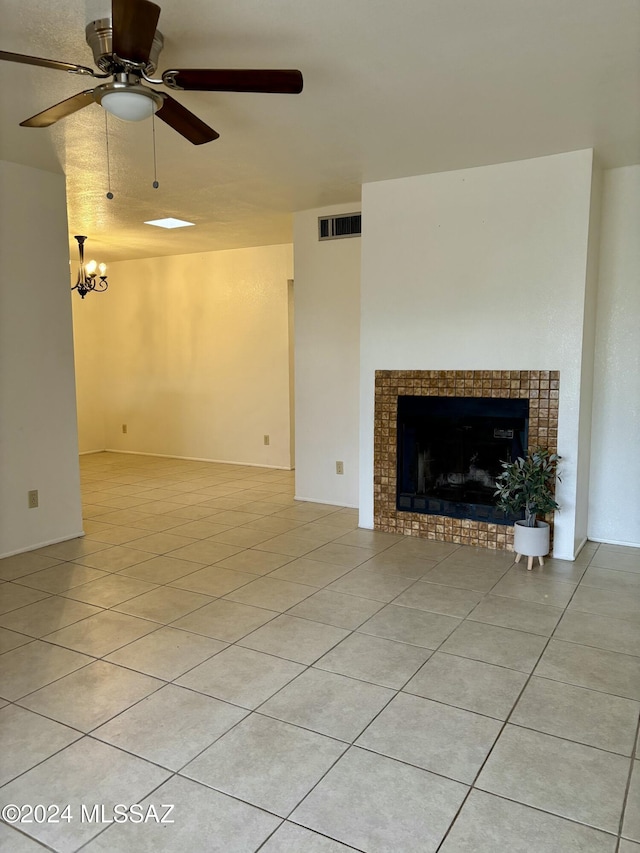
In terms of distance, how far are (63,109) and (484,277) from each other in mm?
2567

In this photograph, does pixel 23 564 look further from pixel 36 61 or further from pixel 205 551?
pixel 36 61

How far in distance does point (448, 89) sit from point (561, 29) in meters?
0.58

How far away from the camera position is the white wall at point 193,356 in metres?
6.78

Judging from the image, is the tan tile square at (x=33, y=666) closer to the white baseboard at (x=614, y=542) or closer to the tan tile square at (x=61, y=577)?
the tan tile square at (x=61, y=577)

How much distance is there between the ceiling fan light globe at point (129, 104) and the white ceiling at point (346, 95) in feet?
0.83

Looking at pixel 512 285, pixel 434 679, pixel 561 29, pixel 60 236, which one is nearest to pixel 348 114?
pixel 561 29

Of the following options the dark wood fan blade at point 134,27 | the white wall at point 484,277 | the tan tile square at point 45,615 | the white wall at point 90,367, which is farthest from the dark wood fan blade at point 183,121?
the white wall at point 90,367

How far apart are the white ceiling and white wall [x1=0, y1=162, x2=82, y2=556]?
11.4 inches

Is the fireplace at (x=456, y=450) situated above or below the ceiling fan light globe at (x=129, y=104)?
below

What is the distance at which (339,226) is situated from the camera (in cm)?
489

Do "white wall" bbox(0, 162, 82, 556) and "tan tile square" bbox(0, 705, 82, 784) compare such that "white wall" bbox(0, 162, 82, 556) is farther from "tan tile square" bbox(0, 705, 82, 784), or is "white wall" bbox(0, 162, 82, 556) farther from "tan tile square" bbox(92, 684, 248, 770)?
"tan tile square" bbox(92, 684, 248, 770)

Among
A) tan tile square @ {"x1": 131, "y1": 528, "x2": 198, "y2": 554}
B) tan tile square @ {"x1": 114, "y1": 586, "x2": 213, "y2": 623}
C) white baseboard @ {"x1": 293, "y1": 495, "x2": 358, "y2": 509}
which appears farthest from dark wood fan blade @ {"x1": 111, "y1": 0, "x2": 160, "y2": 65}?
white baseboard @ {"x1": 293, "y1": 495, "x2": 358, "y2": 509}

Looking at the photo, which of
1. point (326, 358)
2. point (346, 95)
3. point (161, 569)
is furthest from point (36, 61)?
point (326, 358)

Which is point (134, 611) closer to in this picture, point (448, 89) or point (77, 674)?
point (77, 674)
